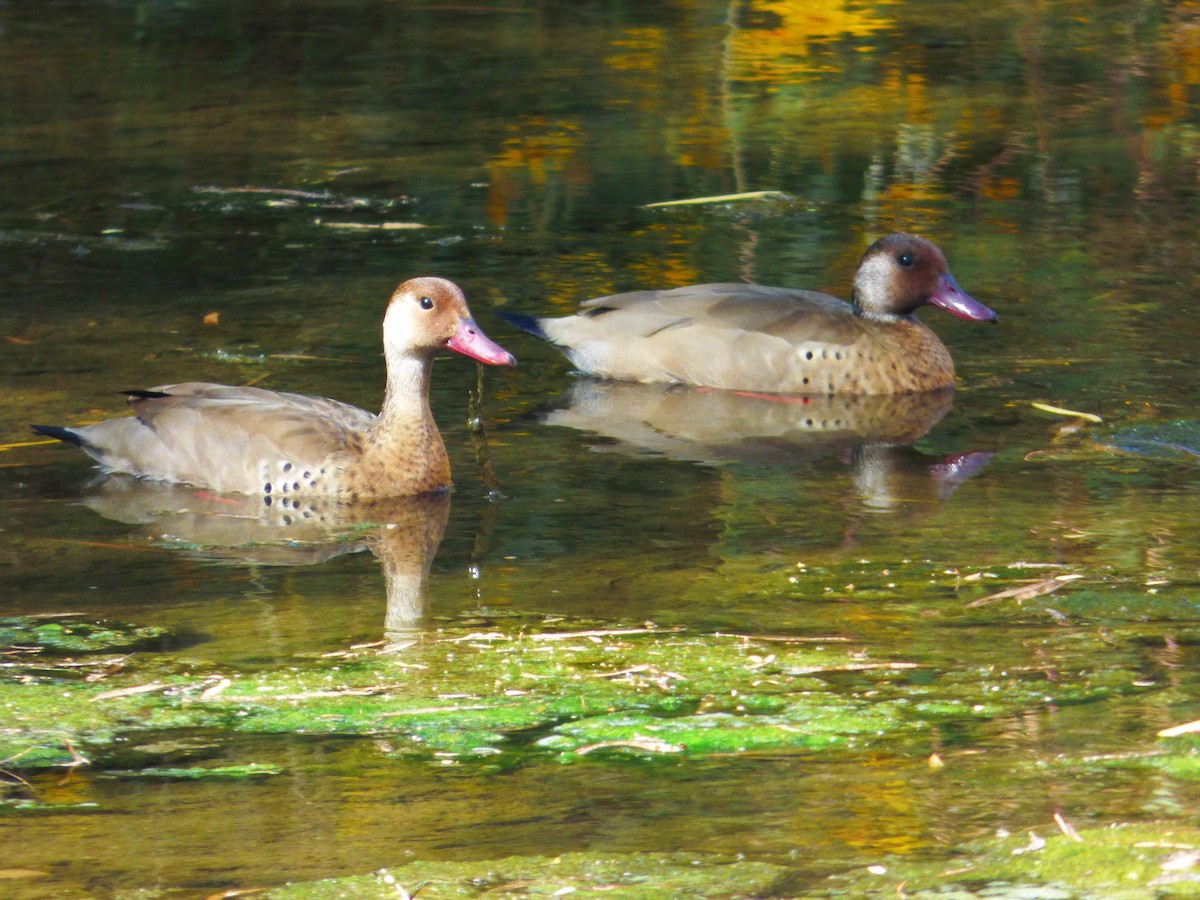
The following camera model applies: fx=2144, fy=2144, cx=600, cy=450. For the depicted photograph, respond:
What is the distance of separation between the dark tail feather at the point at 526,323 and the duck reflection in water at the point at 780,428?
A: 331mm

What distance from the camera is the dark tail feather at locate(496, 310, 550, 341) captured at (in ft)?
36.6

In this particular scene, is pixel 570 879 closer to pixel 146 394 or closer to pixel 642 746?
pixel 642 746

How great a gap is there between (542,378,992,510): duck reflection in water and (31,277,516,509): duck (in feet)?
3.32

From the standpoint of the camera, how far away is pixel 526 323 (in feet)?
36.8

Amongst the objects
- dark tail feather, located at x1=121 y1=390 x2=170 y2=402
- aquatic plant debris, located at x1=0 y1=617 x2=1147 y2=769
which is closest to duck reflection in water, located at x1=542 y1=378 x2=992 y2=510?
dark tail feather, located at x1=121 y1=390 x2=170 y2=402

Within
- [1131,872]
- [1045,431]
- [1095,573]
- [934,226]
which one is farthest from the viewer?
[934,226]

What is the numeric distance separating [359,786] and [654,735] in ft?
2.68

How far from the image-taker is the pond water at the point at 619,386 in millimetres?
5410

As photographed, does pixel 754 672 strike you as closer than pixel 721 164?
Yes

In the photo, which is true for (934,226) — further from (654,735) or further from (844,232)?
(654,735)

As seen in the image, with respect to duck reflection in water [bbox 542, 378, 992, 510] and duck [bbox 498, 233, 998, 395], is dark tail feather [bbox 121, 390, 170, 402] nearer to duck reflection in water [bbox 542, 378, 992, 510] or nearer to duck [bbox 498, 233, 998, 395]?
duck reflection in water [bbox 542, 378, 992, 510]

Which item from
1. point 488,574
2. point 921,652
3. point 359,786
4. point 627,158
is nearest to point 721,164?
point 627,158

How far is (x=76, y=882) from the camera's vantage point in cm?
498

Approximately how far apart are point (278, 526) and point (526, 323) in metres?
2.87
